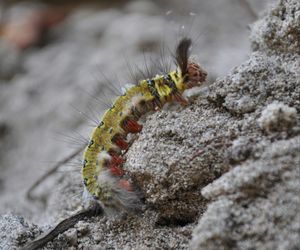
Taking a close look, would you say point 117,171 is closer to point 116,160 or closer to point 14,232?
point 116,160

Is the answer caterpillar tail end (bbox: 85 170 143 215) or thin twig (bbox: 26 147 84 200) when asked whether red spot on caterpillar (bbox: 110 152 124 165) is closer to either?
caterpillar tail end (bbox: 85 170 143 215)

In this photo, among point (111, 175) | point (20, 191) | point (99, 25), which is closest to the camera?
point (111, 175)

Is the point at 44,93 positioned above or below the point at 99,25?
below

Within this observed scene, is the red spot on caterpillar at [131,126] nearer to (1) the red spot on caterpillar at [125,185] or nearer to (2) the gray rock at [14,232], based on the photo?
(1) the red spot on caterpillar at [125,185]

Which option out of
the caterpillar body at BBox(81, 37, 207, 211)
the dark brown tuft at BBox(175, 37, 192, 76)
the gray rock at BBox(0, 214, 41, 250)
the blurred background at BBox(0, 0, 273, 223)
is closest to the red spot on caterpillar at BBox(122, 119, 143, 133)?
the caterpillar body at BBox(81, 37, 207, 211)

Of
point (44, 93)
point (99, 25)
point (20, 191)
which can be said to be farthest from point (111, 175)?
point (99, 25)

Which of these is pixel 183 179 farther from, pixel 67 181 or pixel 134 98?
pixel 67 181

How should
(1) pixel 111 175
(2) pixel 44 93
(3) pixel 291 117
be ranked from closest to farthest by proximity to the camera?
1. (3) pixel 291 117
2. (1) pixel 111 175
3. (2) pixel 44 93

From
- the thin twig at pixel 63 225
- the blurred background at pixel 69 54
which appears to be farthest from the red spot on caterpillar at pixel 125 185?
the blurred background at pixel 69 54
